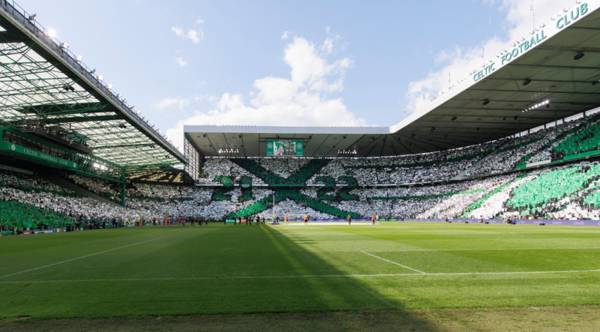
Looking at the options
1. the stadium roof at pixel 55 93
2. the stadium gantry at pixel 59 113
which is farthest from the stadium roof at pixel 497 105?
the stadium roof at pixel 55 93

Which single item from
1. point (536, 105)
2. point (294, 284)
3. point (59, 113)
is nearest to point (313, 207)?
point (536, 105)

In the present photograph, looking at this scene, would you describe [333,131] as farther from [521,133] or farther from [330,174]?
[521,133]

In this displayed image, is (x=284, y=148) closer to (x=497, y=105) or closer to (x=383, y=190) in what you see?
(x=497, y=105)

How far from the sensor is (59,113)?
117 feet

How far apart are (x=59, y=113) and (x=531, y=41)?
41182mm

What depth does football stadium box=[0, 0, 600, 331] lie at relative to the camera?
680 centimetres

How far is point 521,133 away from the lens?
229 feet

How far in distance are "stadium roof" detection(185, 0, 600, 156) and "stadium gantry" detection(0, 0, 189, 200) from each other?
53.2 feet

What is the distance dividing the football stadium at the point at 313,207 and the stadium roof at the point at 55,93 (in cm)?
19

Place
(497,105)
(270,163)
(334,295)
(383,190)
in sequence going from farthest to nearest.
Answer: (270,163) → (383,190) → (497,105) → (334,295)

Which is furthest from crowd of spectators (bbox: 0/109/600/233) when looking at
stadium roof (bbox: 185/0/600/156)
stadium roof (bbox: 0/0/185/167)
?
stadium roof (bbox: 0/0/185/167)

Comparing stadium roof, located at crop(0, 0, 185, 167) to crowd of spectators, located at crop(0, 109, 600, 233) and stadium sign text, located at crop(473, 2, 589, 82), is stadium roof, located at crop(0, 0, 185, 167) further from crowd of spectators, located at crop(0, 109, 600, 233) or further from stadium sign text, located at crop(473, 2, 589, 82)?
stadium sign text, located at crop(473, 2, 589, 82)

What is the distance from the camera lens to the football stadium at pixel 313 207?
6805mm

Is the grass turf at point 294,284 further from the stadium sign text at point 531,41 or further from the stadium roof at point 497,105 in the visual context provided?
the stadium roof at point 497,105
